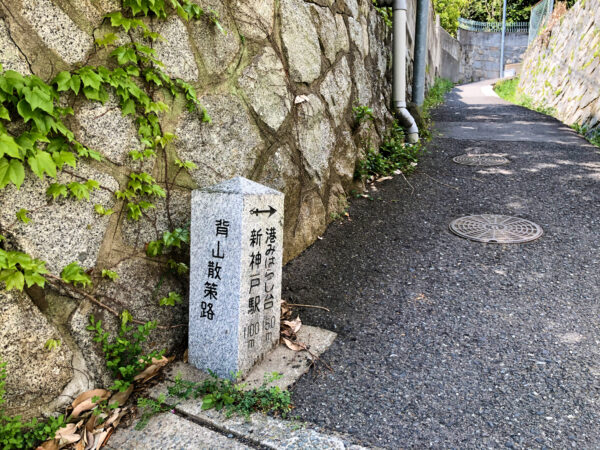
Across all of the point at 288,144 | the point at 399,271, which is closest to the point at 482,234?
the point at 399,271

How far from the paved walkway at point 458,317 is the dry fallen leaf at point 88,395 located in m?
1.04

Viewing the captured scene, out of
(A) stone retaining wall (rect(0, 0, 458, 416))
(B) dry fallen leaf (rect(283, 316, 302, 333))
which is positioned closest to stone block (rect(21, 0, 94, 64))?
(A) stone retaining wall (rect(0, 0, 458, 416))

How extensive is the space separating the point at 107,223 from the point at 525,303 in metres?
2.85

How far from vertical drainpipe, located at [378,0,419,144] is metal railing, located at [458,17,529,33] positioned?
71.4 ft

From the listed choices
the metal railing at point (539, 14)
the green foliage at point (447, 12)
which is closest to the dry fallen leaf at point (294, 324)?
the metal railing at point (539, 14)

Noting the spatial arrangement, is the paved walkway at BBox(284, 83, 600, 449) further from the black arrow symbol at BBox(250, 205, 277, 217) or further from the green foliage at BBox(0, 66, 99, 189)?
the green foliage at BBox(0, 66, 99, 189)

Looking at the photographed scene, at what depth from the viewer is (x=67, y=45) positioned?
2.17 meters

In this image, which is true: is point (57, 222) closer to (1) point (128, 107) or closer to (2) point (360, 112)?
(1) point (128, 107)

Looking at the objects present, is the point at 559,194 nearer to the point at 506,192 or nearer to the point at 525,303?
the point at 506,192

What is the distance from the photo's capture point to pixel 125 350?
2.44 metres

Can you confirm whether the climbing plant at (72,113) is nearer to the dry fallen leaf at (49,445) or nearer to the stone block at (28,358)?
the stone block at (28,358)

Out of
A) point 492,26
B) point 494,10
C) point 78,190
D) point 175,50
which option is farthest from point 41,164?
point 494,10

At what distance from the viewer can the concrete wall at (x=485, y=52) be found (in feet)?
82.2

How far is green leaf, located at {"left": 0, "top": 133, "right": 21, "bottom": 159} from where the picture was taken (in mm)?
1799
